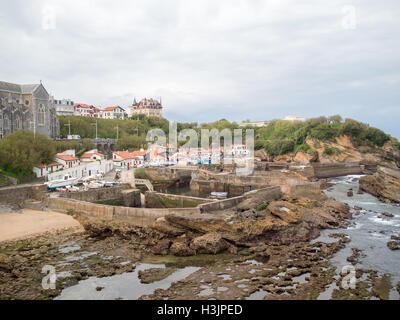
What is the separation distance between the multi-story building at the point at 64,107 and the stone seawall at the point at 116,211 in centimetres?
6404

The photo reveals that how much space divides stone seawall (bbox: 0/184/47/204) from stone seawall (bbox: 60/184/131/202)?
225 centimetres

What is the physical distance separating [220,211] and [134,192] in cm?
872

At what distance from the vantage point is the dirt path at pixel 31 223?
18.8m

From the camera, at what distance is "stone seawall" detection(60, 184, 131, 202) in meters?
24.5

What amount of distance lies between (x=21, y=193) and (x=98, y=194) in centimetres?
589

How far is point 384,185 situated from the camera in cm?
3328

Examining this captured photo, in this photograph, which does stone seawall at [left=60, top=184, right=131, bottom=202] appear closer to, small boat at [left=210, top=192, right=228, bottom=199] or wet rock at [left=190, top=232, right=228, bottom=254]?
small boat at [left=210, top=192, right=228, bottom=199]

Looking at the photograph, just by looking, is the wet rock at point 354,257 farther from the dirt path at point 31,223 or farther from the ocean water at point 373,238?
the dirt path at point 31,223

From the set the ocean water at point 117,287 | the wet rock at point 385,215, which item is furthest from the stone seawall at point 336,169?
the ocean water at point 117,287

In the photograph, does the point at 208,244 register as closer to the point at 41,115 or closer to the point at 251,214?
the point at 251,214

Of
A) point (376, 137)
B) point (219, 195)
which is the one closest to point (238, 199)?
point (219, 195)

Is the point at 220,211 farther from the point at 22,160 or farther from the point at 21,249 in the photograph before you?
the point at 22,160
